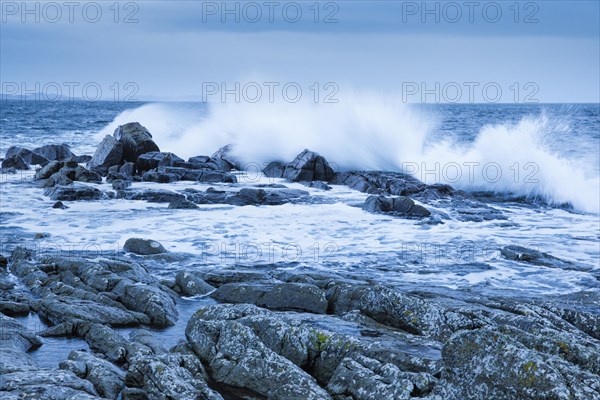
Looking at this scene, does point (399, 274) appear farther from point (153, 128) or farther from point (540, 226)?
point (153, 128)

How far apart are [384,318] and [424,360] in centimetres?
209

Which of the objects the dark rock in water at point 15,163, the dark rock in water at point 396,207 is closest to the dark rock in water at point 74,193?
the dark rock in water at point 396,207

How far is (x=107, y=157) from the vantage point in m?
29.6

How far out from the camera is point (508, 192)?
2575 cm

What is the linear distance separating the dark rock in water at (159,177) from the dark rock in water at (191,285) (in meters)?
15.5

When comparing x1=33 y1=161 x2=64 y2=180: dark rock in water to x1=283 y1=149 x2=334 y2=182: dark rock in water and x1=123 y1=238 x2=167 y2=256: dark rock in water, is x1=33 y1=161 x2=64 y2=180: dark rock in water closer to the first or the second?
x1=283 y1=149 x2=334 y2=182: dark rock in water

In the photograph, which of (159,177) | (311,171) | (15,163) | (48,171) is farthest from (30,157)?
(311,171)

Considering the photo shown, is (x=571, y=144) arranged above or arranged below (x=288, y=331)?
above

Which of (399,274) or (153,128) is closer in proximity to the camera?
(399,274)

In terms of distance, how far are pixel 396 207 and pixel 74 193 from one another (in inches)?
404

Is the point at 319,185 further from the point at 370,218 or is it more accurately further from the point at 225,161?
the point at 225,161

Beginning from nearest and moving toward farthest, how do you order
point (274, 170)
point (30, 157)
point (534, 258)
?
point (534, 258), point (274, 170), point (30, 157)

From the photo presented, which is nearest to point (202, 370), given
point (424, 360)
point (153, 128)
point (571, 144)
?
point (424, 360)

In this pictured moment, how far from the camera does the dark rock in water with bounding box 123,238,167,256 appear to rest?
14530 millimetres
